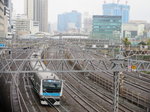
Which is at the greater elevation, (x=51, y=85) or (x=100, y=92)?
(x=51, y=85)

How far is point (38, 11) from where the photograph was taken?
6043 inches

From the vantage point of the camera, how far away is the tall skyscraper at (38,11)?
146 m

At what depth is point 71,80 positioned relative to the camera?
2652cm

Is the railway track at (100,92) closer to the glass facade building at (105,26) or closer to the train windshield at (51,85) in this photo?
the train windshield at (51,85)

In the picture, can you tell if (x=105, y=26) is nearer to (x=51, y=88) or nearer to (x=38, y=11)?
(x=51, y=88)

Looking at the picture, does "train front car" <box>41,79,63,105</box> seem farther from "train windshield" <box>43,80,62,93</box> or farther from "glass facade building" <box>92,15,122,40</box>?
"glass facade building" <box>92,15,122,40</box>

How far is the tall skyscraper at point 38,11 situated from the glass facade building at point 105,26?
259 ft

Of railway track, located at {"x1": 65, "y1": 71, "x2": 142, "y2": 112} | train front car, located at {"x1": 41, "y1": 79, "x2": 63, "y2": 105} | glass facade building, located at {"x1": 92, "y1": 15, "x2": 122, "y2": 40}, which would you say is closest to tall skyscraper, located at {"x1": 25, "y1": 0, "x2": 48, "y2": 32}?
glass facade building, located at {"x1": 92, "y1": 15, "x2": 122, "y2": 40}

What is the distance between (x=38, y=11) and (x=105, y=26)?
298ft

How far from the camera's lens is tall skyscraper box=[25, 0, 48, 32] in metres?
146

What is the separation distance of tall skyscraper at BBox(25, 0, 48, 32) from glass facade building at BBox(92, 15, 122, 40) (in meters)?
78.8

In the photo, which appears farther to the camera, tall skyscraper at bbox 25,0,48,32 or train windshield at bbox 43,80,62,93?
tall skyscraper at bbox 25,0,48,32

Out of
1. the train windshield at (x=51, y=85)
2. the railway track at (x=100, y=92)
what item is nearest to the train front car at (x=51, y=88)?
the train windshield at (x=51, y=85)

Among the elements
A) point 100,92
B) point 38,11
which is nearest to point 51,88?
point 100,92
